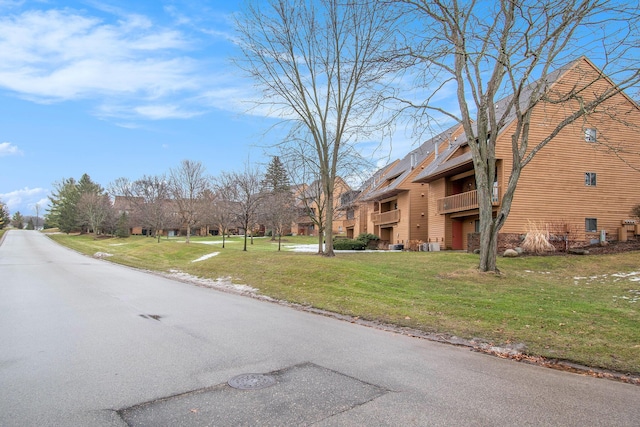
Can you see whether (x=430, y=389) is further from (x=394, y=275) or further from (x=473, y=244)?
(x=473, y=244)

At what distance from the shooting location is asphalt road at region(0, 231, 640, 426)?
3689mm

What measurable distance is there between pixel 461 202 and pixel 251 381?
77.7 feet

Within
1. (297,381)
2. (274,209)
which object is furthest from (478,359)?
(274,209)

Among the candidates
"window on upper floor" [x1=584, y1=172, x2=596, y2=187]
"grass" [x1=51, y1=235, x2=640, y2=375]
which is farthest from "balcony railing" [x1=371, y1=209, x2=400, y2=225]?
"grass" [x1=51, y1=235, x2=640, y2=375]

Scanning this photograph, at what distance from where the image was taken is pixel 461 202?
25922 millimetres

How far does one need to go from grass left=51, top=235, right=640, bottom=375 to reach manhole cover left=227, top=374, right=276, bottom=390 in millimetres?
3790

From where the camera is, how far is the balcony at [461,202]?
915 inches

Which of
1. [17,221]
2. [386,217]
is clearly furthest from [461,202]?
[17,221]

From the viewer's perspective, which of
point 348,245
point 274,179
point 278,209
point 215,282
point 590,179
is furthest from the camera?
point 274,179

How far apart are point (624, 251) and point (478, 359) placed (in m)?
17.3

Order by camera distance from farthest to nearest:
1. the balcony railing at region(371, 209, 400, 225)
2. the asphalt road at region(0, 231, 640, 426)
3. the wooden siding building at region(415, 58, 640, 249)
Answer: the balcony railing at region(371, 209, 400, 225) → the wooden siding building at region(415, 58, 640, 249) → the asphalt road at region(0, 231, 640, 426)

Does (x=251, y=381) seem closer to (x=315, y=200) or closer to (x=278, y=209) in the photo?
(x=315, y=200)

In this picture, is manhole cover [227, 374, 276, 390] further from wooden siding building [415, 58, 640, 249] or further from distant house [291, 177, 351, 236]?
wooden siding building [415, 58, 640, 249]

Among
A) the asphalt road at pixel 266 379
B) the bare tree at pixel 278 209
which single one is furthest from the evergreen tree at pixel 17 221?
the asphalt road at pixel 266 379
